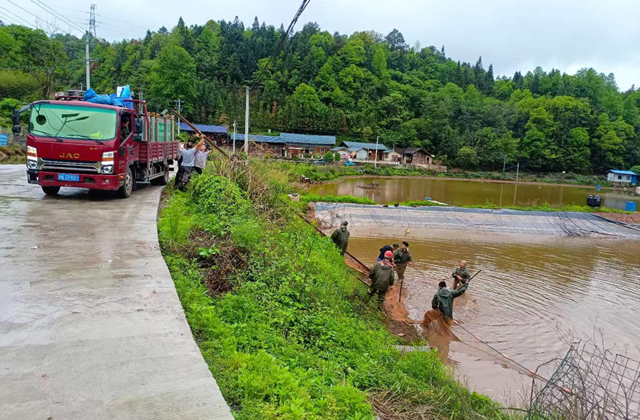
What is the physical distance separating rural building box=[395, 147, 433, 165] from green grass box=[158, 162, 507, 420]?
70.1 metres

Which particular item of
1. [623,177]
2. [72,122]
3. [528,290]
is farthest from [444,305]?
[623,177]

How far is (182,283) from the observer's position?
5469mm

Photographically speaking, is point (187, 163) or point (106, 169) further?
point (187, 163)

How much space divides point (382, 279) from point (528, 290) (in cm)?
669

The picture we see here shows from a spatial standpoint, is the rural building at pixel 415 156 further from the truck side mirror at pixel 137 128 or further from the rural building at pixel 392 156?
the truck side mirror at pixel 137 128

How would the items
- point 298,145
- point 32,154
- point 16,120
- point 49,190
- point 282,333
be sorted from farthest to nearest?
point 298,145 < point 49,190 < point 16,120 < point 32,154 < point 282,333

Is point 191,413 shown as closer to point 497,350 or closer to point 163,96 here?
point 497,350

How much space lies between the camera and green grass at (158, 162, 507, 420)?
363cm

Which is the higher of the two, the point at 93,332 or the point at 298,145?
the point at 298,145

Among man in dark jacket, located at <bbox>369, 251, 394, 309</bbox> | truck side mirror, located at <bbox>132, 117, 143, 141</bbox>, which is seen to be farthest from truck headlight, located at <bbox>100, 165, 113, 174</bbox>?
man in dark jacket, located at <bbox>369, 251, 394, 309</bbox>

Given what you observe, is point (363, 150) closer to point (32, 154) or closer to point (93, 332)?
point (32, 154)

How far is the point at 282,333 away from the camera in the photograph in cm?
508

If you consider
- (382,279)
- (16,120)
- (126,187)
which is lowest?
(382,279)

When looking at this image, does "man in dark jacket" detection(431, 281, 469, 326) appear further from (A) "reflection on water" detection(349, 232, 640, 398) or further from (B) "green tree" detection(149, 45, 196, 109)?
(B) "green tree" detection(149, 45, 196, 109)
